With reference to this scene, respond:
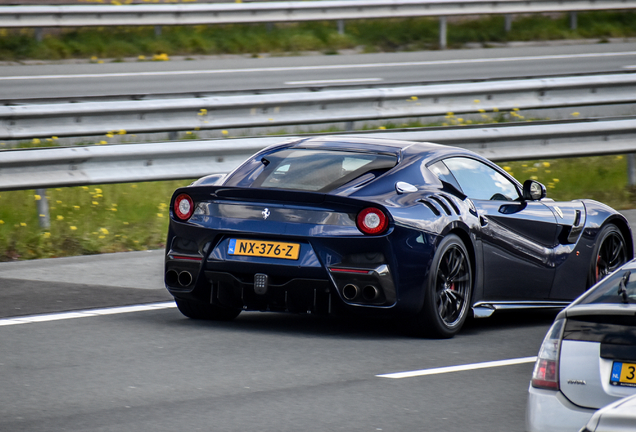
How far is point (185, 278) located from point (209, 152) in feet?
13.3

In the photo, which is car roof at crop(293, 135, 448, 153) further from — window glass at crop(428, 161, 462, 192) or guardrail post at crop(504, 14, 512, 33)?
guardrail post at crop(504, 14, 512, 33)

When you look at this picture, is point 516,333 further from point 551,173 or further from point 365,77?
point 365,77

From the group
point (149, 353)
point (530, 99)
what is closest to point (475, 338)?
point (149, 353)

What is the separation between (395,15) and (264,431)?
18560 mm

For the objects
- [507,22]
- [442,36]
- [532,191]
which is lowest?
[532,191]

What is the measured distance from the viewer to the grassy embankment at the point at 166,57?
10.8 meters

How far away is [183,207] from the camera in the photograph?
24.5 feet

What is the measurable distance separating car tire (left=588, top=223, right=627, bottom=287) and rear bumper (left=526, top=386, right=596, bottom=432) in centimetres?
444

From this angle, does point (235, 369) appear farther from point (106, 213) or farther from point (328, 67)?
point (328, 67)

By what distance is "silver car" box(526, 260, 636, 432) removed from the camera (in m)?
4.12

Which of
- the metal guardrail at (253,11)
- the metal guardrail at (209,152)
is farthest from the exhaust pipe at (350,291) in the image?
the metal guardrail at (253,11)

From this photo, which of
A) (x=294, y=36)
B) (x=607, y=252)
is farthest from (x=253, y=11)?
(x=607, y=252)

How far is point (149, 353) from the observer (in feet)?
22.2

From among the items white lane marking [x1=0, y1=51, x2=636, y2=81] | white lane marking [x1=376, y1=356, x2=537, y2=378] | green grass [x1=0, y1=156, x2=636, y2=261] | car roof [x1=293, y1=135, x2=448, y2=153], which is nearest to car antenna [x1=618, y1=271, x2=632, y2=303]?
white lane marking [x1=376, y1=356, x2=537, y2=378]
